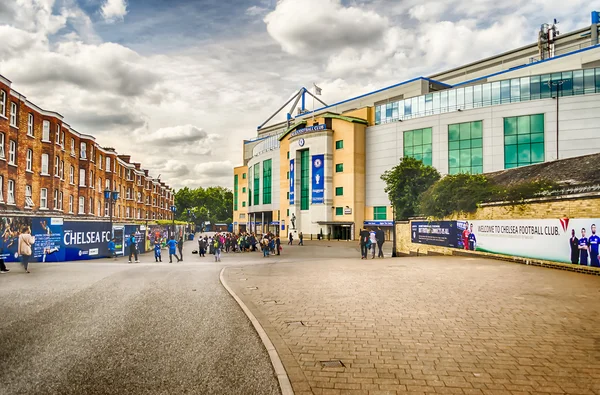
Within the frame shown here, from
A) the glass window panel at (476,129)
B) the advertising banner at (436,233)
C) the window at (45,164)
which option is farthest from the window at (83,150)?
the glass window panel at (476,129)

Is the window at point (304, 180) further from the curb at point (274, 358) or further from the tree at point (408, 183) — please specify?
the curb at point (274, 358)

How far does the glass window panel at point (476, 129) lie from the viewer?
53188 millimetres

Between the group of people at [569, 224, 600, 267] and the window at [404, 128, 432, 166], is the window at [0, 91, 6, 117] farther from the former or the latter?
the window at [404, 128, 432, 166]

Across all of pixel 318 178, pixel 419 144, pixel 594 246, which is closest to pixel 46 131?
pixel 594 246

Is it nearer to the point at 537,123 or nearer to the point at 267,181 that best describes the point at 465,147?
the point at 537,123

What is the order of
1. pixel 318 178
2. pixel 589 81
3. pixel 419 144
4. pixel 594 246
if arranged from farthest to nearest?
pixel 318 178
pixel 419 144
pixel 589 81
pixel 594 246

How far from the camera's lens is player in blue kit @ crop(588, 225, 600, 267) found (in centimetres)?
1466

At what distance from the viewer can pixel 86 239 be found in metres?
26.7

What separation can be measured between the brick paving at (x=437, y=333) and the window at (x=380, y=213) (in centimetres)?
4814

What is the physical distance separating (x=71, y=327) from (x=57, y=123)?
109 ft

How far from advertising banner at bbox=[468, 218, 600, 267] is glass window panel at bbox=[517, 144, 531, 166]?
31981 mm

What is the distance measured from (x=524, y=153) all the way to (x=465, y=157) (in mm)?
6799

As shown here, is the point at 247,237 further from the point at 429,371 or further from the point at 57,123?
the point at 429,371

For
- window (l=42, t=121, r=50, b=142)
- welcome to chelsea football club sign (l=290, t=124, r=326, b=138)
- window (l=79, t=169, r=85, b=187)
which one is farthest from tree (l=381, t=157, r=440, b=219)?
window (l=42, t=121, r=50, b=142)
